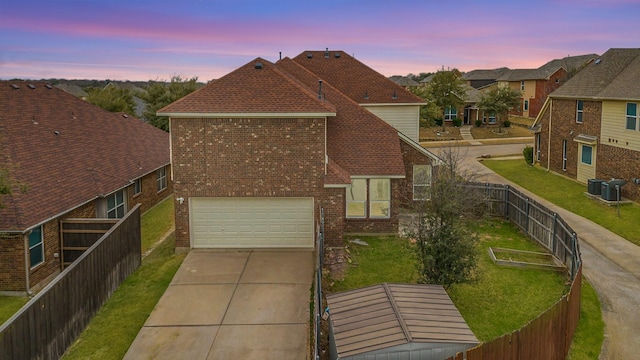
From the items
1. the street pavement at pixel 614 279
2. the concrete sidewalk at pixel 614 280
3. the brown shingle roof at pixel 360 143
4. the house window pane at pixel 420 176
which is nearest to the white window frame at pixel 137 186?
the brown shingle roof at pixel 360 143

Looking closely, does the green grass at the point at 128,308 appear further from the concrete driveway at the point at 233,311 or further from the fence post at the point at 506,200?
the fence post at the point at 506,200

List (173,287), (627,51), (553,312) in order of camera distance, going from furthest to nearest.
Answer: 1. (627,51)
2. (173,287)
3. (553,312)

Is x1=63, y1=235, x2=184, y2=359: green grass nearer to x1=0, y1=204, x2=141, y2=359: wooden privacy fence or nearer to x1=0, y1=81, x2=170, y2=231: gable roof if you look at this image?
x1=0, y1=204, x2=141, y2=359: wooden privacy fence

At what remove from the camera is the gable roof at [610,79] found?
27.1m

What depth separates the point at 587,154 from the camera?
30016 millimetres

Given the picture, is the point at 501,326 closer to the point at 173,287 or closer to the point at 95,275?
the point at 173,287

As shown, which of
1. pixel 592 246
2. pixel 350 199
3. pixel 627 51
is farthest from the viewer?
pixel 627 51

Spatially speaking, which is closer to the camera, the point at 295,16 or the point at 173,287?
the point at 173,287

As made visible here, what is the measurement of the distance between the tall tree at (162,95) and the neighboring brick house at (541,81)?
37.8m

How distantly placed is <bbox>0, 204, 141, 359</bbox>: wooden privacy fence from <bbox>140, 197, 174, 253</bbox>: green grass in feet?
12.9

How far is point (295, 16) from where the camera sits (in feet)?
105

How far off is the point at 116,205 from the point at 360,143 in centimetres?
1098

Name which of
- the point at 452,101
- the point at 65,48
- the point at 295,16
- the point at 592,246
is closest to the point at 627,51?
the point at 592,246

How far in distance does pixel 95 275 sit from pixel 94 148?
37.2ft
